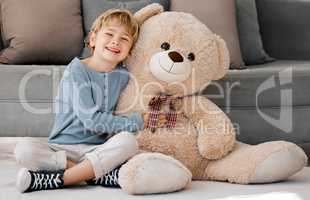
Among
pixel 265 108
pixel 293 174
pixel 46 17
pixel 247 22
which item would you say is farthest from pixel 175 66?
pixel 247 22

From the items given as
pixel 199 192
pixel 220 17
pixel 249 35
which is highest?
pixel 220 17

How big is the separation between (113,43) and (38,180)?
1.59ft

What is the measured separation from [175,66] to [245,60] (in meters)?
1.10

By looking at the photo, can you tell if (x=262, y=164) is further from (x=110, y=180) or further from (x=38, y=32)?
(x=38, y=32)

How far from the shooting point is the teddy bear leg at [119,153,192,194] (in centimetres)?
156

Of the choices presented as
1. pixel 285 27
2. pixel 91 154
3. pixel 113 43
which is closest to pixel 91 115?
pixel 91 154

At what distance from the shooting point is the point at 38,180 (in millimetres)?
1593

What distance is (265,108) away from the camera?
235 centimetres

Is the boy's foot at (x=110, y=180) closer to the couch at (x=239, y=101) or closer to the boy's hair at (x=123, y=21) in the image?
the boy's hair at (x=123, y=21)

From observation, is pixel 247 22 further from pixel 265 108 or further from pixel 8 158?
pixel 8 158

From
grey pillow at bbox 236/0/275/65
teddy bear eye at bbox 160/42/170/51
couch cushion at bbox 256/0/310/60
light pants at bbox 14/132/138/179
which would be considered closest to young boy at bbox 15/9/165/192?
light pants at bbox 14/132/138/179

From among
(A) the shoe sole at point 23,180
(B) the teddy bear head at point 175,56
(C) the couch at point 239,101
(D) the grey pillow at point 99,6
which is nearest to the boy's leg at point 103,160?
(A) the shoe sole at point 23,180

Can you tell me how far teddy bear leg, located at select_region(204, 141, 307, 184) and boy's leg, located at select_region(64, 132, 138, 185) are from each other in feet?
1.04

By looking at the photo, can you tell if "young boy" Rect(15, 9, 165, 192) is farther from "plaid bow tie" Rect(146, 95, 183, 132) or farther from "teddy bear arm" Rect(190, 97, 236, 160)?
"teddy bear arm" Rect(190, 97, 236, 160)
